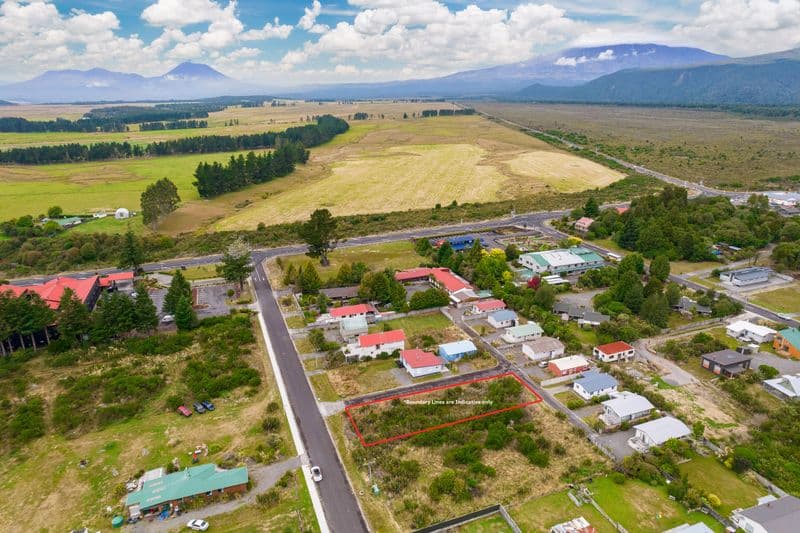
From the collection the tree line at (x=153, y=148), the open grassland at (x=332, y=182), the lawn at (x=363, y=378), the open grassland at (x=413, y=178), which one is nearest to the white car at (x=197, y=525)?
the lawn at (x=363, y=378)

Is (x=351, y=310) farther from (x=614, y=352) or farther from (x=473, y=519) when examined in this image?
(x=473, y=519)

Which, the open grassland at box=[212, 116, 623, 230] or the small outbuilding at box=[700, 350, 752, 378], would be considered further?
the open grassland at box=[212, 116, 623, 230]

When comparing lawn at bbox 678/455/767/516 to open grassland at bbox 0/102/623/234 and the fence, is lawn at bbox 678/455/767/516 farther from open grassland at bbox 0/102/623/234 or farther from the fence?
open grassland at bbox 0/102/623/234

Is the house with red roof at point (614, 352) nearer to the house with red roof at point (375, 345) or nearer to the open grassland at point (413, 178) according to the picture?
the house with red roof at point (375, 345)

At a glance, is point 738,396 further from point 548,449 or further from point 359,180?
point 359,180

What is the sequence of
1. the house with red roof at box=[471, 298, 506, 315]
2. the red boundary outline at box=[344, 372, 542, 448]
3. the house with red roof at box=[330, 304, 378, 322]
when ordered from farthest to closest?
the house with red roof at box=[471, 298, 506, 315] → the house with red roof at box=[330, 304, 378, 322] → the red boundary outline at box=[344, 372, 542, 448]

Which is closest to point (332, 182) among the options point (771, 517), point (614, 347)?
point (614, 347)

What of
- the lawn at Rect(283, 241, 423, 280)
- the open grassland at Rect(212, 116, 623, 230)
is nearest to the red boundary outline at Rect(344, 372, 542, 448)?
the lawn at Rect(283, 241, 423, 280)
